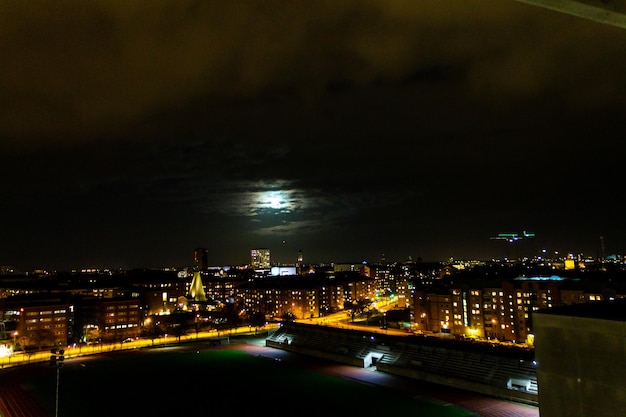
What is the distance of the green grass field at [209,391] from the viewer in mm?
19547

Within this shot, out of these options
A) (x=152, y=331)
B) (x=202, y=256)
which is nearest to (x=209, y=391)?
(x=152, y=331)

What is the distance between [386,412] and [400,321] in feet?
103

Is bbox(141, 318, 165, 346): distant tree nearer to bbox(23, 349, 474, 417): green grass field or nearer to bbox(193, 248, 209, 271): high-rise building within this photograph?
bbox(23, 349, 474, 417): green grass field

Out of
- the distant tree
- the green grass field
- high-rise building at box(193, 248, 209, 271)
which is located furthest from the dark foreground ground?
high-rise building at box(193, 248, 209, 271)

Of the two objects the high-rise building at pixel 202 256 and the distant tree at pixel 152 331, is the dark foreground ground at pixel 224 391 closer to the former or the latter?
the distant tree at pixel 152 331

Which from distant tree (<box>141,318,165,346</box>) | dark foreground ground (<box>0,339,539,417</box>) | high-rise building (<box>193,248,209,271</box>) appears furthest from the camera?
high-rise building (<box>193,248,209,271</box>)

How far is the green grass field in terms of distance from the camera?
19547mm

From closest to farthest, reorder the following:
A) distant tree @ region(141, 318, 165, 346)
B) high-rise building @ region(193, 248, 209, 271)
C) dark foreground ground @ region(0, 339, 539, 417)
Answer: dark foreground ground @ region(0, 339, 539, 417)
distant tree @ region(141, 318, 165, 346)
high-rise building @ region(193, 248, 209, 271)

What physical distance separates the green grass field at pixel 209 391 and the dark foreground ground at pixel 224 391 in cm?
4

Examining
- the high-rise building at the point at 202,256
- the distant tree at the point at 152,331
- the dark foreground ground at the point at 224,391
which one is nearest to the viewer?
the dark foreground ground at the point at 224,391

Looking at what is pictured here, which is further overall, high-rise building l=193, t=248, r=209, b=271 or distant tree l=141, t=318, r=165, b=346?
high-rise building l=193, t=248, r=209, b=271

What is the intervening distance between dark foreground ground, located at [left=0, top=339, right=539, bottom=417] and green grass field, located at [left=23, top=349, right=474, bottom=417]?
0.14ft

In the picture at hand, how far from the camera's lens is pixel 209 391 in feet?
74.7

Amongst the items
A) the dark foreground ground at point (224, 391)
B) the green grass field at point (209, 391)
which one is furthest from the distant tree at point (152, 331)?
the green grass field at point (209, 391)
